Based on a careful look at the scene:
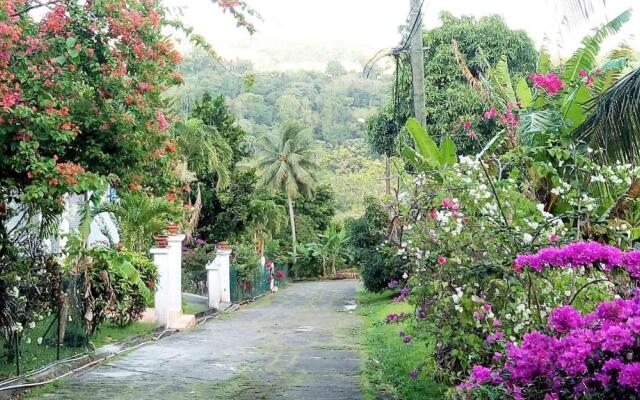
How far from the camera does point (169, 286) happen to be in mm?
17469

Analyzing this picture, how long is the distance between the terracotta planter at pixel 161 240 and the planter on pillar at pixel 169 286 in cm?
13

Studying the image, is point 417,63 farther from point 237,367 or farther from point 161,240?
point 161,240

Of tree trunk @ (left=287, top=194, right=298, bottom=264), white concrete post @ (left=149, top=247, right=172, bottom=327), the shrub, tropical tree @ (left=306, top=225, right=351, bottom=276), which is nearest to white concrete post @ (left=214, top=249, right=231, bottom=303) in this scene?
white concrete post @ (left=149, top=247, right=172, bottom=327)

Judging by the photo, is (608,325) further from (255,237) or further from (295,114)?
(295,114)

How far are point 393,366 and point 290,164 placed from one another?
39467 millimetres

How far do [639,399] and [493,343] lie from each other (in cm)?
305

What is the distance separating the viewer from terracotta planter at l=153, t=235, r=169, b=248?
17703mm

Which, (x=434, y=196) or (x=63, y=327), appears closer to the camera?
(x=434, y=196)

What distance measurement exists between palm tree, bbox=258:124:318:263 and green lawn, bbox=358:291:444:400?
1258 inches

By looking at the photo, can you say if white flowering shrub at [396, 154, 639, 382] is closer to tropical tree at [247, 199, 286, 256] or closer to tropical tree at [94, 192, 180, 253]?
tropical tree at [94, 192, 180, 253]

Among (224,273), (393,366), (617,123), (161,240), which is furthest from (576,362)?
(224,273)

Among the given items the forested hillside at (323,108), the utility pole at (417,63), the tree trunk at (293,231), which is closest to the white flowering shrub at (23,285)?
the utility pole at (417,63)

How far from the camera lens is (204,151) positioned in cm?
3039

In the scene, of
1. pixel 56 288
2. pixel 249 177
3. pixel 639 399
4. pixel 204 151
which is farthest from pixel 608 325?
pixel 249 177
